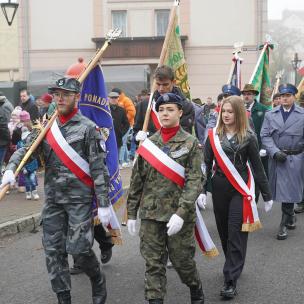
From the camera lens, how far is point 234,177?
5523 mm

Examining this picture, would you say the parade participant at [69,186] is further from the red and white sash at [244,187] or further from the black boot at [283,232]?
the black boot at [283,232]

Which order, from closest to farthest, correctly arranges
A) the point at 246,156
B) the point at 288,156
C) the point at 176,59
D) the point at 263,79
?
the point at 246,156, the point at 176,59, the point at 288,156, the point at 263,79

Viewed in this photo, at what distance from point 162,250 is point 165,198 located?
0.40 metres

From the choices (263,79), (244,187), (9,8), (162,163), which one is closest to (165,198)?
(162,163)

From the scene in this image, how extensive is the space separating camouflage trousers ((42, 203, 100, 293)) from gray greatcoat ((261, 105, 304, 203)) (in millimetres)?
3630

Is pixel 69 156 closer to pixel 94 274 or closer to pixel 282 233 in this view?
pixel 94 274

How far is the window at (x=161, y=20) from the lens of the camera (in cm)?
3259

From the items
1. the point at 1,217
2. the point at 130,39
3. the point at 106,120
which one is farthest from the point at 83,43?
the point at 106,120

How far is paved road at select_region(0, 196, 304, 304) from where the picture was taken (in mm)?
5285

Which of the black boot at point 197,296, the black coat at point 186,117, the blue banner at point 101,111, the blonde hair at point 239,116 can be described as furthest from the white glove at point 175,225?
the black coat at point 186,117

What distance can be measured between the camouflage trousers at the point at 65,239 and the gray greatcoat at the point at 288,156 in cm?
363

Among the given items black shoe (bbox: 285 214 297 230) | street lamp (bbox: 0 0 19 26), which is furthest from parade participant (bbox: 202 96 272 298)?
street lamp (bbox: 0 0 19 26)

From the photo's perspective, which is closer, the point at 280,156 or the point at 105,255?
the point at 105,255

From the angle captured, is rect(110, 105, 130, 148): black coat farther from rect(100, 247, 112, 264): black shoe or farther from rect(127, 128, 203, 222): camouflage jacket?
rect(127, 128, 203, 222): camouflage jacket
